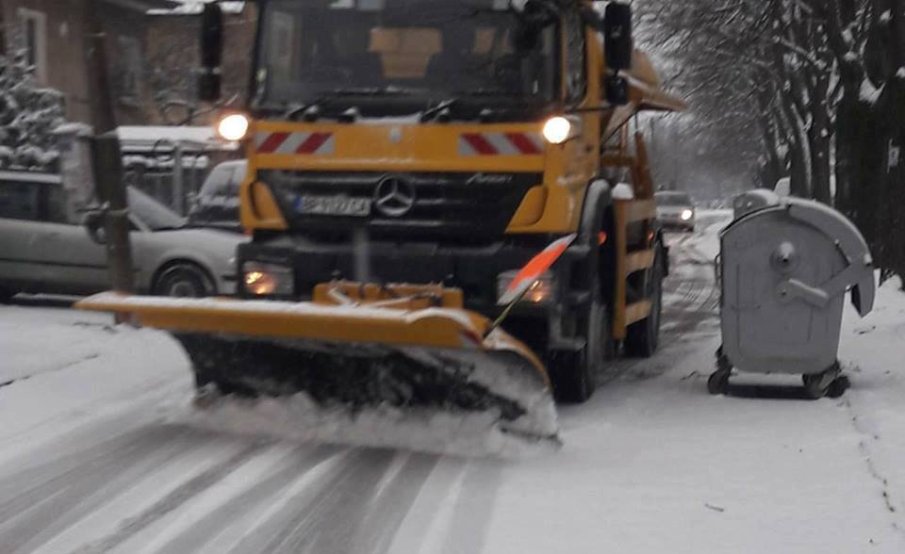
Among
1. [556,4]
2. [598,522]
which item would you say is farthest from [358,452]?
[556,4]

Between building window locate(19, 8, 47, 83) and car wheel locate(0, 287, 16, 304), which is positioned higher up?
building window locate(19, 8, 47, 83)

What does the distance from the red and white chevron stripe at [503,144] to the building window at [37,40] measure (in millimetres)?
24647

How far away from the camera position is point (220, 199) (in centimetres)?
1816

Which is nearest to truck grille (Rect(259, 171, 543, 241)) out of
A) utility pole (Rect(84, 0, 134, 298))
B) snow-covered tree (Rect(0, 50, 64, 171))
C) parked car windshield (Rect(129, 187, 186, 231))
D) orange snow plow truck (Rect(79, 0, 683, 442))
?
orange snow plow truck (Rect(79, 0, 683, 442))

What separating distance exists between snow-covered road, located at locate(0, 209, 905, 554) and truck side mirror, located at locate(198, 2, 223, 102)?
2084mm

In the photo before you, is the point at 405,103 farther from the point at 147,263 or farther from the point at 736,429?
the point at 147,263

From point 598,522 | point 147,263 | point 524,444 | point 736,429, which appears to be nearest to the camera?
point 598,522

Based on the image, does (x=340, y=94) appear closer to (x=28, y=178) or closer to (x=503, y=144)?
(x=503, y=144)

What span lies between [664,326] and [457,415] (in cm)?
811

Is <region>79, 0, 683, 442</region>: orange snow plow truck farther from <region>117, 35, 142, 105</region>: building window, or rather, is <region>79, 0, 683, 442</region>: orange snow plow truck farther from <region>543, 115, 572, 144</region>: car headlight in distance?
<region>117, 35, 142, 105</region>: building window

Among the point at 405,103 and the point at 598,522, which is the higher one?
the point at 405,103

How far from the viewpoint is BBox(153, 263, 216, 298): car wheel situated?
15.8m

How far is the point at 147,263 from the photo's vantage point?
1593cm

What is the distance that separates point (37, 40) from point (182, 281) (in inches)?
726
